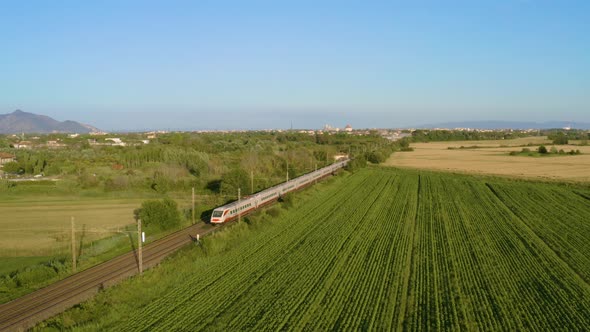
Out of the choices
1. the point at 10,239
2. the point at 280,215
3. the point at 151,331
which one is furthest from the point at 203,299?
the point at 10,239

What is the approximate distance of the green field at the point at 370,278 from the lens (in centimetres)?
1606

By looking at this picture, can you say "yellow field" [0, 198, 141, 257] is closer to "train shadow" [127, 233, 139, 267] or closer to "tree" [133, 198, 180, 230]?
"train shadow" [127, 233, 139, 267]

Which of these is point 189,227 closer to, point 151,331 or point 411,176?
point 151,331

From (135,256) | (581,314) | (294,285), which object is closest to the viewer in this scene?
(581,314)

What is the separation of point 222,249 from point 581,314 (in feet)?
58.0

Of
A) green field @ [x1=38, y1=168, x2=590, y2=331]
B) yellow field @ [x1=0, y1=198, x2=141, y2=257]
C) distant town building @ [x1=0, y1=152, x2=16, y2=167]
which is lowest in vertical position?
yellow field @ [x1=0, y1=198, x2=141, y2=257]

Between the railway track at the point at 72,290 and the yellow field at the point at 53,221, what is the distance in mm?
6418

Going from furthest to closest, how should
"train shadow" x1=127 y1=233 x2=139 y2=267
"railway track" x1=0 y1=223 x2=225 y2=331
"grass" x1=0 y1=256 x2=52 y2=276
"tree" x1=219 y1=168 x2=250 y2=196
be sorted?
"tree" x1=219 y1=168 x2=250 y2=196, "train shadow" x1=127 y1=233 x2=139 y2=267, "grass" x1=0 y1=256 x2=52 y2=276, "railway track" x1=0 y1=223 x2=225 y2=331

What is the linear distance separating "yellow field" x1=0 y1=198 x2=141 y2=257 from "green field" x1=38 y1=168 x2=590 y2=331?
38.0 ft

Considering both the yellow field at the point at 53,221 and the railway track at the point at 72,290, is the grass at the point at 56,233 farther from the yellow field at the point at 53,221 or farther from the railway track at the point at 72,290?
the railway track at the point at 72,290

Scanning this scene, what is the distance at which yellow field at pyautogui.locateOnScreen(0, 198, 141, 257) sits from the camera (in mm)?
29188

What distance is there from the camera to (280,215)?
1414 inches

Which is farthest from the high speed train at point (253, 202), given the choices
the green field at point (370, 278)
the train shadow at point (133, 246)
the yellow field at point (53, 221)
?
the yellow field at point (53, 221)

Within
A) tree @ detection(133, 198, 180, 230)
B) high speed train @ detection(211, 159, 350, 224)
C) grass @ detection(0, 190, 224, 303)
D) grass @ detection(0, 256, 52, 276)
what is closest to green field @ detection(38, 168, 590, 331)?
high speed train @ detection(211, 159, 350, 224)
